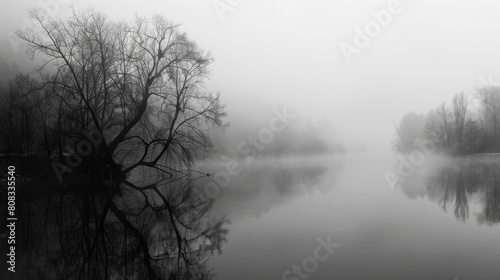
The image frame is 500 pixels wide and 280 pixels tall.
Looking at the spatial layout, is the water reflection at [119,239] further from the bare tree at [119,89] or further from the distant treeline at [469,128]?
the distant treeline at [469,128]

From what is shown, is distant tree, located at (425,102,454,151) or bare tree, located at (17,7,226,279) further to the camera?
distant tree, located at (425,102,454,151)

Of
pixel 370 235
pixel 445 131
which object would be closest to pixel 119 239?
pixel 370 235

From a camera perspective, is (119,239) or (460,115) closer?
(119,239)

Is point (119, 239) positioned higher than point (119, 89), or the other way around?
point (119, 89)

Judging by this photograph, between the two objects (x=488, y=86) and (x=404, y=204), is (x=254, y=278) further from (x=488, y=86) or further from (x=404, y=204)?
(x=488, y=86)

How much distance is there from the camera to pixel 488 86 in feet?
263

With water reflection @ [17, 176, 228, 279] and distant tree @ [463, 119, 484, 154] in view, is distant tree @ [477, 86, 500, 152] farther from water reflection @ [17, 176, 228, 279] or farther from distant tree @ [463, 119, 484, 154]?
water reflection @ [17, 176, 228, 279]

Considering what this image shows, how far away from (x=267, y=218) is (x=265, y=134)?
266 ft

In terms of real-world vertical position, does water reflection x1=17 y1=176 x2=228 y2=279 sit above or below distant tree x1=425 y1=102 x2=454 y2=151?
below

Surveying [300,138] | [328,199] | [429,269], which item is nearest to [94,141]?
[328,199]

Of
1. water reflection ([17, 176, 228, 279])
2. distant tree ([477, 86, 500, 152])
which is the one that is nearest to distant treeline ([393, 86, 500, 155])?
distant tree ([477, 86, 500, 152])

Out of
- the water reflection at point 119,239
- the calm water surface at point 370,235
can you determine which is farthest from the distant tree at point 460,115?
the water reflection at point 119,239

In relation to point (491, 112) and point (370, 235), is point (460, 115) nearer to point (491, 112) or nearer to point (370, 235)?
point (491, 112)

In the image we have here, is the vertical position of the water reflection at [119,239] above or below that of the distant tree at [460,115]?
below
